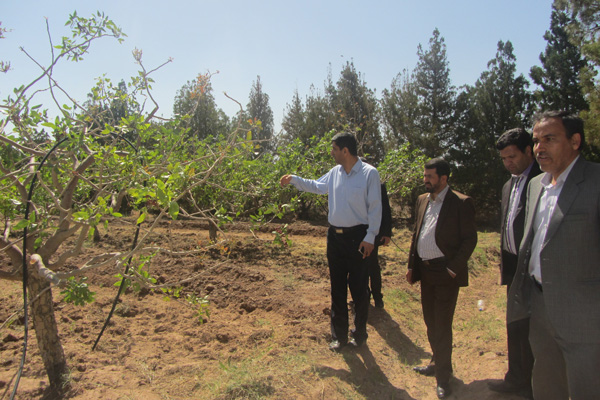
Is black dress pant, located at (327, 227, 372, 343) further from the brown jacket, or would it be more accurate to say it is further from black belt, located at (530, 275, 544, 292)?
black belt, located at (530, 275, 544, 292)

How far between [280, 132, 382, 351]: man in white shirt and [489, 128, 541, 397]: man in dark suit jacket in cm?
102

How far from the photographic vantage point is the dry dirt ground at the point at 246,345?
3.01 m

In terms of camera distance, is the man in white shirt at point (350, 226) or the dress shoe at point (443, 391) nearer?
the dress shoe at point (443, 391)

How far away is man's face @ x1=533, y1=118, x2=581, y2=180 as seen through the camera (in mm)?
2131

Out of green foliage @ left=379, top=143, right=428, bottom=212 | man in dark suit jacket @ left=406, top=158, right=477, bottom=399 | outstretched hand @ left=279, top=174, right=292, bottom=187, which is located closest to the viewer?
man in dark suit jacket @ left=406, top=158, right=477, bottom=399

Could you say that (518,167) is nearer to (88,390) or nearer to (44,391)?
(88,390)

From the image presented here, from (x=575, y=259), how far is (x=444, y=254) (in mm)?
1128

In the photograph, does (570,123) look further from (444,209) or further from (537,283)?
(444,209)

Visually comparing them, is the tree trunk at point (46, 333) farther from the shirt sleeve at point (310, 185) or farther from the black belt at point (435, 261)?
the black belt at point (435, 261)

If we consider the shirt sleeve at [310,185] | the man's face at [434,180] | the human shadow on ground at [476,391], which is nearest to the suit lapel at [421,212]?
the man's face at [434,180]

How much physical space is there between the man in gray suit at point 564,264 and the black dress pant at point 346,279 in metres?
1.41

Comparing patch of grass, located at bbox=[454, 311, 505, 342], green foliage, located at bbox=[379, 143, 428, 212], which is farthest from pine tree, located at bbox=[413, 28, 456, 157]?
patch of grass, located at bbox=[454, 311, 505, 342]

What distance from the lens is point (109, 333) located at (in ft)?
12.6

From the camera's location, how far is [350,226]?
3.50 m
